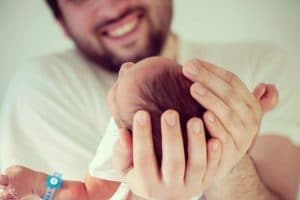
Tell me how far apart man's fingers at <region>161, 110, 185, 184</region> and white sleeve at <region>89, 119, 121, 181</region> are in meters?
0.12

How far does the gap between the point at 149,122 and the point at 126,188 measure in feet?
0.58

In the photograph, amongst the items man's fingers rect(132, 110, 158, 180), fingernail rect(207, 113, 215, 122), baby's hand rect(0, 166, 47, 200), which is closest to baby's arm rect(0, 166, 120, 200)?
baby's hand rect(0, 166, 47, 200)

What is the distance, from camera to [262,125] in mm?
947

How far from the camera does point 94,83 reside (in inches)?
39.2

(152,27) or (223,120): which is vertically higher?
(152,27)

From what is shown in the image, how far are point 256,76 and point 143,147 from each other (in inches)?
10.7

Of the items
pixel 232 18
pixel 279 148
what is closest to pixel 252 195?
pixel 279 148

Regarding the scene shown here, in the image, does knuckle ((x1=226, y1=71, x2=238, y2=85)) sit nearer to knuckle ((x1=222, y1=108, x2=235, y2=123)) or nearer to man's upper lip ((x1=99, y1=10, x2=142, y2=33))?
knuckle ((x1=222, y1=108, x2=235, y2=123))

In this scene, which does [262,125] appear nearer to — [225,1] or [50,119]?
[225,1]

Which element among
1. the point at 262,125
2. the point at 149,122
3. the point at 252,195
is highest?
the point at 149,122

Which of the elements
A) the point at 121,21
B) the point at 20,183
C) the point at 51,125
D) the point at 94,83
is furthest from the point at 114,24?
the point at 20,183

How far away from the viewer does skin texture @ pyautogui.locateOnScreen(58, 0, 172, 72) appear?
3.20ft

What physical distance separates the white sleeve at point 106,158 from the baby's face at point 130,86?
2.2 inches

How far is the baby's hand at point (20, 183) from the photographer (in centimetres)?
91
